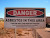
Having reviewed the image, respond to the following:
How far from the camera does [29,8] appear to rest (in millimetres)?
7387

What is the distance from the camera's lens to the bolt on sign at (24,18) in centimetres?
727

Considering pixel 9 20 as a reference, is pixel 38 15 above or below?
above

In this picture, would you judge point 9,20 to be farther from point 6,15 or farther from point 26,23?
point 26,23

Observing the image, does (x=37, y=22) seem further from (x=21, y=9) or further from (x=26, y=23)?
(x=21, y=9)

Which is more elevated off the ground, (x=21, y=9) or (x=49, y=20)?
(x=21, y=9)

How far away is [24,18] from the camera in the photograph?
23.9 feet

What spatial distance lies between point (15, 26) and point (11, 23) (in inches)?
19.0

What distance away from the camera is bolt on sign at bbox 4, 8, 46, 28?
7.27 m

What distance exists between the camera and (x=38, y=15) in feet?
24.1

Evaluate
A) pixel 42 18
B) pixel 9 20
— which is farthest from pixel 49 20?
pixel 9 20

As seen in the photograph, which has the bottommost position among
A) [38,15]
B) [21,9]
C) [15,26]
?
[15,26]

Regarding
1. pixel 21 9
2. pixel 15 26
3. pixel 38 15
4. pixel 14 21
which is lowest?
pixel 15 26

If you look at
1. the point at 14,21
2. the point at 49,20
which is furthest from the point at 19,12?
the point at 49,20

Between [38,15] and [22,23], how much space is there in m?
1.73
